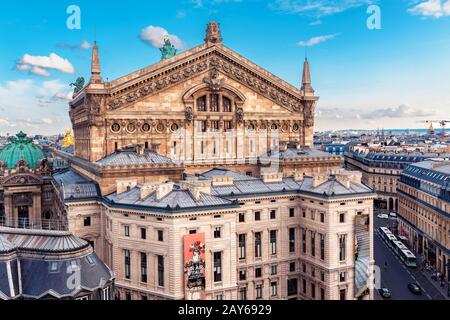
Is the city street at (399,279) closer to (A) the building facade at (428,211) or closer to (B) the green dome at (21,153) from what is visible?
(A) the building facade at (428,211)

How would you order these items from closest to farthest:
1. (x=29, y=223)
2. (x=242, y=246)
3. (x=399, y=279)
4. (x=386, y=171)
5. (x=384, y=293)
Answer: (x=242, y=246)
(x=384, y=293)
(x=29, y=223)
(x=399, y=279)
(x=386, y=171)

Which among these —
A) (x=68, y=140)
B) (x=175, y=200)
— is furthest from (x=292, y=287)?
(x=68, y=140)

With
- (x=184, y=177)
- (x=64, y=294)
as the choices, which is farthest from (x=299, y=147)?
(x=64, y=294)

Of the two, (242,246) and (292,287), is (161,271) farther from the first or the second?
(292,287)

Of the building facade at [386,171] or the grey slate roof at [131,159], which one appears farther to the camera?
the building facade at [386,171]

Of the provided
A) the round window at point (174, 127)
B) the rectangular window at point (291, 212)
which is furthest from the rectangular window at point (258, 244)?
the round window at point (174, 127)

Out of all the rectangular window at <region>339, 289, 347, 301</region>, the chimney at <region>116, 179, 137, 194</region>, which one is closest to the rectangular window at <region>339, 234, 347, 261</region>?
the rectangular window at <region>339, 289, 347, 301</region>

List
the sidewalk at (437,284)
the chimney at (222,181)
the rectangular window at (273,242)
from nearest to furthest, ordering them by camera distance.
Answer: the chimney at (222,181) → the rectangular window at (273,242) → the sidewalk at (437,284)
